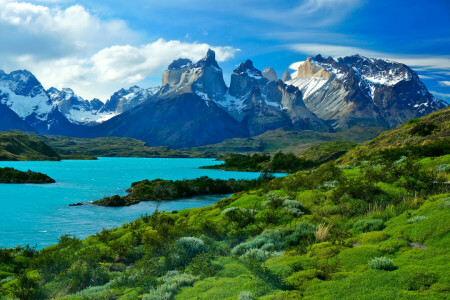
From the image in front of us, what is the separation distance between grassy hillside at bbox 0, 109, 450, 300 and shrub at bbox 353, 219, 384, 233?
60mm

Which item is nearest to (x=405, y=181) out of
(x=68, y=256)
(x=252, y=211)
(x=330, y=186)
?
(x=330, y=186)

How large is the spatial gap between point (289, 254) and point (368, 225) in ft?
18.2

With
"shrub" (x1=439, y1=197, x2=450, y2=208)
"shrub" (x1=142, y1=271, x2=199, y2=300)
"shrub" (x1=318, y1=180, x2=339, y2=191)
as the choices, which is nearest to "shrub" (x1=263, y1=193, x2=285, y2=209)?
"shrub" (x1=318, y1=180, x2=339, y2=191)

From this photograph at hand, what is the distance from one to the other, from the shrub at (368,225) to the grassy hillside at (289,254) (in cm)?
6

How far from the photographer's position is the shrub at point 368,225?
17.3 metres

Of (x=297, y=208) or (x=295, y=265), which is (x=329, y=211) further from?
(x=295, y=265)

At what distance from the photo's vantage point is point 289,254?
15539 millimetres

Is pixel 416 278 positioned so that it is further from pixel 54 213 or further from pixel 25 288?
pixel 54 213

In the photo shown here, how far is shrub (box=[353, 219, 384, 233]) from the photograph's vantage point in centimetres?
1728

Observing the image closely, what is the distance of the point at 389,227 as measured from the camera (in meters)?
16.8

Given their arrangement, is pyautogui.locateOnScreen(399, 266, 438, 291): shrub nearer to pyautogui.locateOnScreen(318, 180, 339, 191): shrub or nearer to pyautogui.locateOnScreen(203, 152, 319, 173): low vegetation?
pyautogui.locateOnScreen(318, 180, 339, 191): shrub

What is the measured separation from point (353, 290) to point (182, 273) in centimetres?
791

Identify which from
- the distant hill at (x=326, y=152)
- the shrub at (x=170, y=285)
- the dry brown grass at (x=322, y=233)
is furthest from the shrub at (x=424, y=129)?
the distant hill at (x=326, y=152)

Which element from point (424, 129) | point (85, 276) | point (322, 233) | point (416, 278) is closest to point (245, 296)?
point (416, 278)
